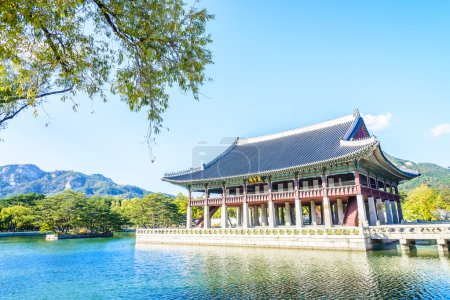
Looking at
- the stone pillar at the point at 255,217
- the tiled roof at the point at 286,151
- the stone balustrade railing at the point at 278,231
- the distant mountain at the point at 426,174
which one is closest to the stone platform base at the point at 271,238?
the stone balustrade railing at the point at 278,231

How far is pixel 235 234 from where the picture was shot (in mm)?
24797

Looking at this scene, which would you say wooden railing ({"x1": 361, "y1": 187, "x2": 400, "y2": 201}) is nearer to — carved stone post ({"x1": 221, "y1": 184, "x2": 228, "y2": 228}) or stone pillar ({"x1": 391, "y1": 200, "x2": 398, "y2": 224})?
stone pillar ({"x1": 391, "y1": 200, "x2": 398, "y2": 224})

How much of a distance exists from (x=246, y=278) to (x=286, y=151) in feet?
61.8

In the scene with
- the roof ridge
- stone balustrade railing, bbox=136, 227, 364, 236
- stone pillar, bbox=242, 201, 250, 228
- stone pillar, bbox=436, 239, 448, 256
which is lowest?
stone pillar, bbox=436, 239, 448, 256

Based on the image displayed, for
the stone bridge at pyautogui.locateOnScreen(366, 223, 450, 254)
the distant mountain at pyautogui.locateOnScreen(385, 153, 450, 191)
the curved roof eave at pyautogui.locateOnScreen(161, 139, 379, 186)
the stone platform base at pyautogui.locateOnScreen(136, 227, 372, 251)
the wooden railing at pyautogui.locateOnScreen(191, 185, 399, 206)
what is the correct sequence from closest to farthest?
the stone bridge at pyautogui.locateOnScreen(366, 223, 450, 254)
the stone platform base at pyautogui.locateOnScreen(136, 227, 372, 251)
the curved roof eave at pyautogui.locateOnScreen(161, 139, 379, 186)
the wooden railing at pyautogui.locateOnScreen(191, 185, 399, 206)
the distant mountain at pyautogui.locateOnScreen(385, 153, 450, 191)

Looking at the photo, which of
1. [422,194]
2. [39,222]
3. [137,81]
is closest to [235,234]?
[137,81]

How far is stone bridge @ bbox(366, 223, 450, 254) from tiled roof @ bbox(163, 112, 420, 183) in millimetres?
5570

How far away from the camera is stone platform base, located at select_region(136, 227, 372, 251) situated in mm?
19062

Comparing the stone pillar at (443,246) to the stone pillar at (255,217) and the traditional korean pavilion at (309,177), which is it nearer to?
the traditional korean pavilion at (309,177)

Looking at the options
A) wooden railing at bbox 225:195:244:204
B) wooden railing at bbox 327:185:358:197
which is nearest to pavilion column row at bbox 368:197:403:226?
wooden railing at bbox 327:185:358:197

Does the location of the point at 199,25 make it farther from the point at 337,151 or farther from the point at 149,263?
the point at 337,151

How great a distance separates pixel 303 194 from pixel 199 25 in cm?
2048

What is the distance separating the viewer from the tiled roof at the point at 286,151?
23.2 metres

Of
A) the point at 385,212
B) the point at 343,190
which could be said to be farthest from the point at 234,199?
the point at 385,212
